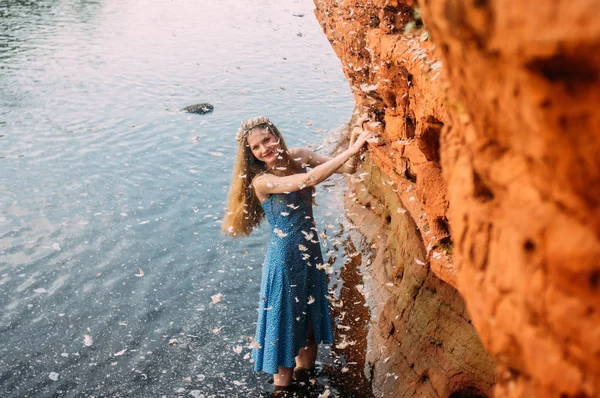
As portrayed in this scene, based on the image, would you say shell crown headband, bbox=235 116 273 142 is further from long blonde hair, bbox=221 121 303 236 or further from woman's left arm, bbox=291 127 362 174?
woman's left arm, bbox=291 127 362 174

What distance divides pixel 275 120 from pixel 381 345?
35.5ft

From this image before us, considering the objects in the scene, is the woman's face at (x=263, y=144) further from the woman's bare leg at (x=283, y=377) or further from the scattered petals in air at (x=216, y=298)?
the scattered petals in air at (x=216, y=298)

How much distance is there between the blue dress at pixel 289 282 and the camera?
5.55 meters

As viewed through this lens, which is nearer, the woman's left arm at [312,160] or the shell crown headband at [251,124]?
the shell crown headband at [251,124]

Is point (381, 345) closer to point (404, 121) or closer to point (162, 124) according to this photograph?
point (404, 121)

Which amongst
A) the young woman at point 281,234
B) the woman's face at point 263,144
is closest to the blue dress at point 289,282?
the young woman at point 281,234

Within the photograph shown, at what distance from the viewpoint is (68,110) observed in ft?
56.7

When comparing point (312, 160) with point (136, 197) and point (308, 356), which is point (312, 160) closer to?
point (308, 356)

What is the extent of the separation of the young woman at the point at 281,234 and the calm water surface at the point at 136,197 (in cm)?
114

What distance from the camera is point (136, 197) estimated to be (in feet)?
40.3

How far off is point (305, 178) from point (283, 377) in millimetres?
2364

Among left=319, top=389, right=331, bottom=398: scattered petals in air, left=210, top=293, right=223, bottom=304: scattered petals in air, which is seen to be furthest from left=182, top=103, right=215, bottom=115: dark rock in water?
left=319, top=389, right=331, bottom=398: scattered petals in air

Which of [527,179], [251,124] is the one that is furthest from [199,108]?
[527,179]

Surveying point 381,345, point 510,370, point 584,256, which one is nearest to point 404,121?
point 381,345
